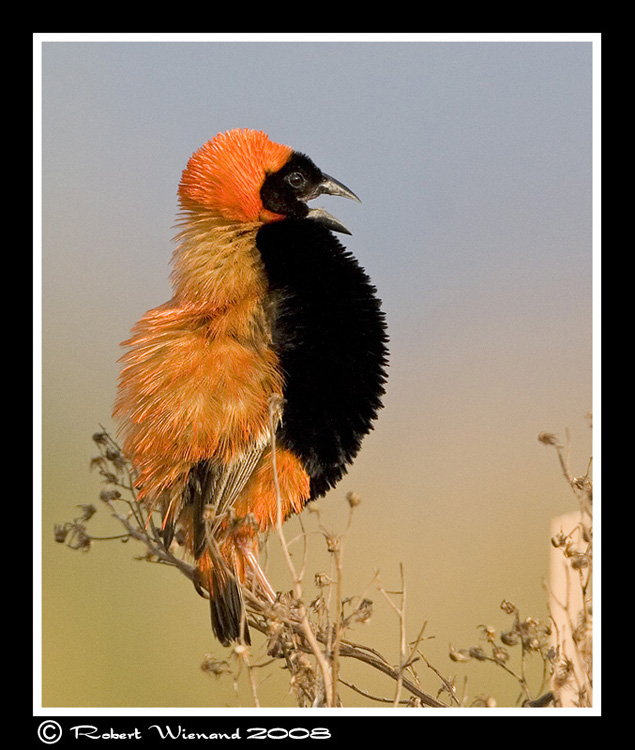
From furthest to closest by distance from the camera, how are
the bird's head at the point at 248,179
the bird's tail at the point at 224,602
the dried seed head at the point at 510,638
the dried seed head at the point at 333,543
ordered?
the bird's head at the point at 248,179, the bird's tail at the point at 224,602, the dried seed head at the point at 510,638, the dried seed head at the point at 333,543

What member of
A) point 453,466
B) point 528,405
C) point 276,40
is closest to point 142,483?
point 453,466

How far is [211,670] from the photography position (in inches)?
51.4

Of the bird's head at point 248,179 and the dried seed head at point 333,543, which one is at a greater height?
the bird's head at point 248,179

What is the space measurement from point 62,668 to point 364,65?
139 cm

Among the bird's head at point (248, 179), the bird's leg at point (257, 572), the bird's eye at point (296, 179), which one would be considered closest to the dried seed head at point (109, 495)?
the bird's leg at point (257, 572)

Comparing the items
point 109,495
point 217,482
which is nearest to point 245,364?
point 217,482

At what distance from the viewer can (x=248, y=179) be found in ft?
5.07

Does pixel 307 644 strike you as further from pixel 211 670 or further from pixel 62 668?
pixel 62 668

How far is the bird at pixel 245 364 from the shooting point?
1.45 m

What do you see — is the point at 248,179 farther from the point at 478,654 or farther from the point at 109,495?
the point at 478,654

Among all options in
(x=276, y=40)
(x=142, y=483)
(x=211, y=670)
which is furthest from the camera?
(x=276, y=40)

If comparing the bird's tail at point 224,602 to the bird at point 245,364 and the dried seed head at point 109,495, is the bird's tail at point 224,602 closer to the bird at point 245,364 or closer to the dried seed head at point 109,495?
the bird at point 245,364

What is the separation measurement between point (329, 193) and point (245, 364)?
1.39 feet

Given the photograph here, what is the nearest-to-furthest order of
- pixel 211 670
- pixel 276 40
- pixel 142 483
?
pixel 211 670 < pixel 142 483 < pixel 276 40
